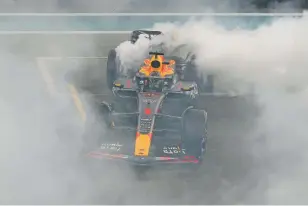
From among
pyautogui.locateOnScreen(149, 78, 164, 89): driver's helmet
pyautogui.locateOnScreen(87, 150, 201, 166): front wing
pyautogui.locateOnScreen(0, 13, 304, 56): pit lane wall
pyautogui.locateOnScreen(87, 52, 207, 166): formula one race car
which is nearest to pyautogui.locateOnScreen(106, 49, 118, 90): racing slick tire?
pyautogui.locateOnScreen(87, 52, 207, 166): formula one race car

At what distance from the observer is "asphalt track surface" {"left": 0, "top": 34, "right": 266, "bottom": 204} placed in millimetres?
9914

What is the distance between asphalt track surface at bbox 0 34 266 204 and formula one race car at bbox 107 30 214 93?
0.43 metres

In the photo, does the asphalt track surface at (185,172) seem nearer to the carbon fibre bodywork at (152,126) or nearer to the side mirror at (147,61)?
the carbon fibre bodywork at (152,126)

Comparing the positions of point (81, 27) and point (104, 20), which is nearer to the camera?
point (81, 27)

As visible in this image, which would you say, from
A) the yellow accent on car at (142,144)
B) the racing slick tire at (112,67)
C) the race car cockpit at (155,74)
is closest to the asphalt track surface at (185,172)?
the yellow accent on car at (142,144)

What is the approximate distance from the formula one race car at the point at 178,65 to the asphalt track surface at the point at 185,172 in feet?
1.40

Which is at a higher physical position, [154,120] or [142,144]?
[154,120]

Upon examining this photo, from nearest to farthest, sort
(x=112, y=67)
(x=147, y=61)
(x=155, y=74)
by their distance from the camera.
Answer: (x=155, y=74)
(x=147, y=61)
(x=112, y=67)

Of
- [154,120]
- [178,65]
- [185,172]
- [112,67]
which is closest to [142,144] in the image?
[154,120]

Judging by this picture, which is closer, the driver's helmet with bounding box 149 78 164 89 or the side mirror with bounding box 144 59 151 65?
the driver's helmet with bounding box 149 78 164 89

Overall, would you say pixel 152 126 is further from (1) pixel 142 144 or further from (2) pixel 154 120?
(1) pixel 142 144

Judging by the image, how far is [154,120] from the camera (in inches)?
440

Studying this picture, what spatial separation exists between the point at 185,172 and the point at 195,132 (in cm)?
70

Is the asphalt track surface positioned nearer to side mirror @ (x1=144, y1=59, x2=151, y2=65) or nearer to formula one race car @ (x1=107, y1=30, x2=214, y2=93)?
formula one race car @ (x1=107, y1=30, x2=214, y2=93)
